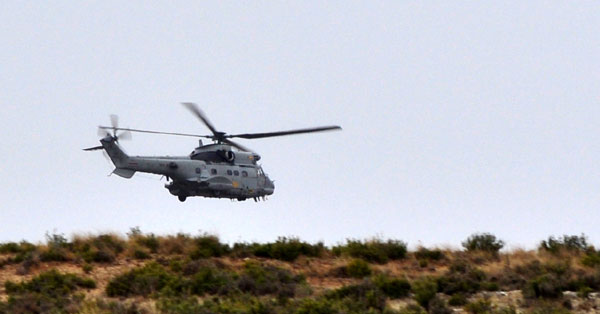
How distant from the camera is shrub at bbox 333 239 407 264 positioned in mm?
28453

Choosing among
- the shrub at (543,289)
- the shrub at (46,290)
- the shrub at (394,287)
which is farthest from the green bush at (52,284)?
the shrub at (543,289)

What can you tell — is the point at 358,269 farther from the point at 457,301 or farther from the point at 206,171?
the point at 206,171

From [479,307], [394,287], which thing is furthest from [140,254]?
[479,307]

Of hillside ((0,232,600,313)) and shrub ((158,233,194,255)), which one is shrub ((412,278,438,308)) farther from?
shrub ((158,233,194,255))

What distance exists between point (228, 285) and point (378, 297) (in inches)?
137

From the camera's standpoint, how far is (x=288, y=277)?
82.5 ft

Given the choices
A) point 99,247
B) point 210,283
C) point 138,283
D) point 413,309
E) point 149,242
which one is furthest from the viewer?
point 149,242

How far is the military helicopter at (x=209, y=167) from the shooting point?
38188mm

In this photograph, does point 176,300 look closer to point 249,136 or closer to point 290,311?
point 290,311

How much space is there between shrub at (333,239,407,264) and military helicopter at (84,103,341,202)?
9522mm

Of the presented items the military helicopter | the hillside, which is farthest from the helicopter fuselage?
the hillside

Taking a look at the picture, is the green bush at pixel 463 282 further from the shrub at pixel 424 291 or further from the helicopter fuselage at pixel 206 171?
the helicopter fuselage at pixel 206 171

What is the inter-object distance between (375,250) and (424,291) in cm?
542

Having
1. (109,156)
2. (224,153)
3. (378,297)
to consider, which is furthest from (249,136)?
(378,297)
